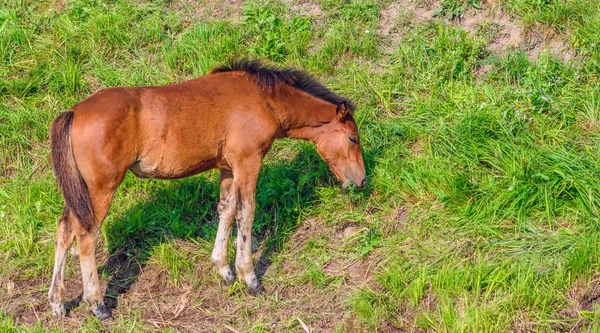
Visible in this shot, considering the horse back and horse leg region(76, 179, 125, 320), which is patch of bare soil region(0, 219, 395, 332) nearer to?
horse leg region(76, 179, 125, 320)

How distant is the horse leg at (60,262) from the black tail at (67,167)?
406 mm

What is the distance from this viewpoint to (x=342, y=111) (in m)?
7.43

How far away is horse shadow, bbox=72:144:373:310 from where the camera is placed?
766 cm

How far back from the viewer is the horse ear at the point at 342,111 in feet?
24.3

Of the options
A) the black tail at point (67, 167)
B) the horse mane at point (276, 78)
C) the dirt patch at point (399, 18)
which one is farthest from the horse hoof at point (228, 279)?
the dirt patch at point (399, 18)

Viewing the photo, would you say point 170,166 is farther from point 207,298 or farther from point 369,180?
point 369,180

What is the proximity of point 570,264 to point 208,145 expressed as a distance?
3.18 meters

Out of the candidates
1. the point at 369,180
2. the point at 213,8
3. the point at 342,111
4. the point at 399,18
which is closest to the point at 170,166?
the point at 342,111

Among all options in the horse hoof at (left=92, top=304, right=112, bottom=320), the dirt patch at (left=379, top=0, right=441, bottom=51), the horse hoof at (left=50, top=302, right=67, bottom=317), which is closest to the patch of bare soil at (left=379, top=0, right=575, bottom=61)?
the dirt patch at (left=379, top=0, right=441, bottom=51)

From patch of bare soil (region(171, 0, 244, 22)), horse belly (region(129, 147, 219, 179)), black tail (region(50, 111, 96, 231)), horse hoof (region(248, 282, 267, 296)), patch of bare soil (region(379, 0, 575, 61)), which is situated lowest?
horse hoof (region(248, 282, 267, 296))

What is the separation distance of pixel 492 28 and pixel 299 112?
3.33 m

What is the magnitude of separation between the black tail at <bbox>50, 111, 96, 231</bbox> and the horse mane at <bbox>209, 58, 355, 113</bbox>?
4.96ft

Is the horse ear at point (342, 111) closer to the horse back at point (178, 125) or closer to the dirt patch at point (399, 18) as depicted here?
the horse back at point (178, 125)

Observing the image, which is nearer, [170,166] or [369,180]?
[170,166]
